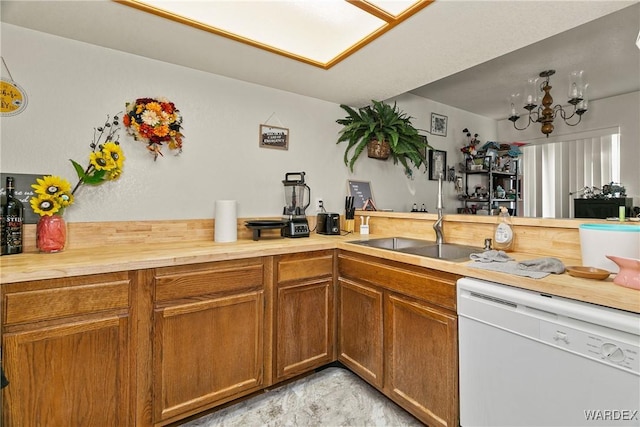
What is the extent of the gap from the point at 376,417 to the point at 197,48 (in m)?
2.45

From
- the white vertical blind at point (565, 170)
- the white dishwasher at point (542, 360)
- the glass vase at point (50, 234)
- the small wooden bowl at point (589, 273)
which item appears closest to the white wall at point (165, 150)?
the glass vase at point (50, 234)

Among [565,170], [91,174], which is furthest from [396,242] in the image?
[565,170]

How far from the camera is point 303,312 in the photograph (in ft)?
6.36

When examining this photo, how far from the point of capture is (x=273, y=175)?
8.21ft

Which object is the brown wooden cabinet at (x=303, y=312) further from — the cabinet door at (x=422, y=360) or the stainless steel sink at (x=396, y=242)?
the cabinet door at (x=422, y=360)

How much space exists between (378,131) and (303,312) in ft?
5.86

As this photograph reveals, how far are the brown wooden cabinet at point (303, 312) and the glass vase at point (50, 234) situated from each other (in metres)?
1.20

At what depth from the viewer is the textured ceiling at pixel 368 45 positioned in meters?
1.46

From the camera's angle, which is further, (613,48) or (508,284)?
(613,48)

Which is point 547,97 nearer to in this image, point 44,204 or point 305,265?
point 305,265

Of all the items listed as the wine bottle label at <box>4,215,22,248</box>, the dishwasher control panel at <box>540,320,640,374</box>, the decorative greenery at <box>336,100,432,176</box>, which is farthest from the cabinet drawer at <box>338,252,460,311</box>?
the wine bottle label at <box>4,215,22,248</box>

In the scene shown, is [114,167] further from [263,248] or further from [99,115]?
[263,248]

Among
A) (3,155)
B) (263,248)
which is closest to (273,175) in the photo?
(263,248)

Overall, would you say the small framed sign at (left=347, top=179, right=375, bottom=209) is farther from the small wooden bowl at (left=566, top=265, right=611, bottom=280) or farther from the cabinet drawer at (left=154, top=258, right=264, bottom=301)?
the small wooden bowl at (left=566, top=265, right=611, bottom=280)
